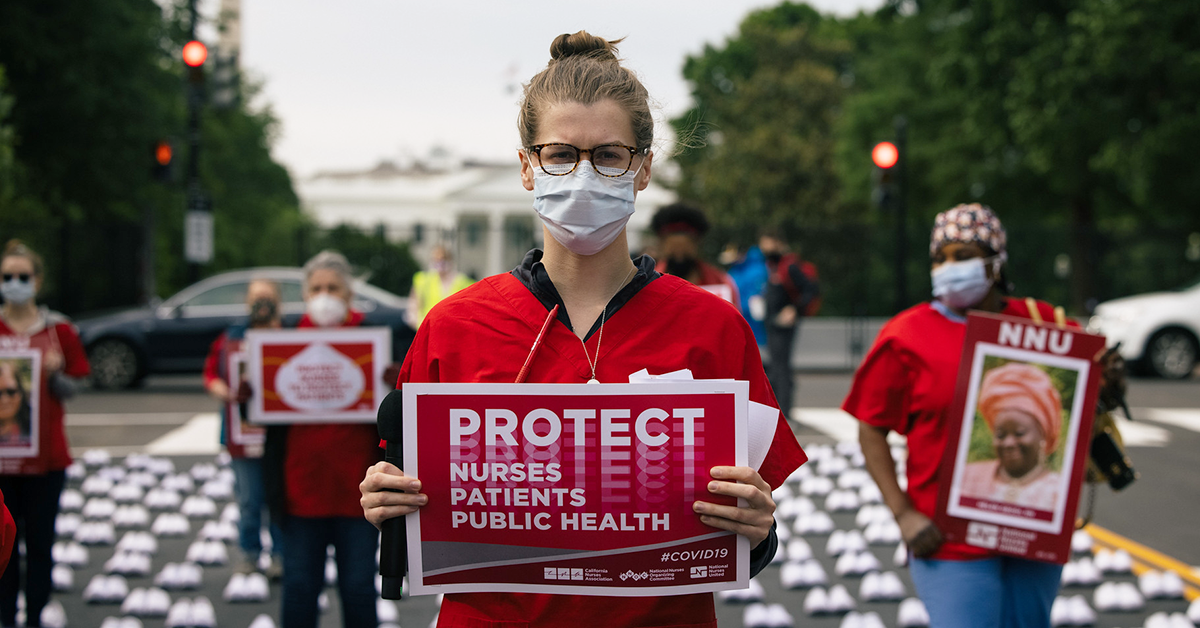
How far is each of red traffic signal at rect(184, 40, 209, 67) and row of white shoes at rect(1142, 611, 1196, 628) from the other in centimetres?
1373

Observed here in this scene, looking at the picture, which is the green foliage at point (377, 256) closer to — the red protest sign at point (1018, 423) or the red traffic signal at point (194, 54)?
the red traffic signal at point (194, 54)

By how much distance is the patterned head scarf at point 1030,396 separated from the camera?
3.68 meters

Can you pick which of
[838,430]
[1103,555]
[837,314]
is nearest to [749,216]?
[837,314]

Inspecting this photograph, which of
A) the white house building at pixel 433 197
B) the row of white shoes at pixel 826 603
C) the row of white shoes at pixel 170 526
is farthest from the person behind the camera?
the white house building at pixel 433 197

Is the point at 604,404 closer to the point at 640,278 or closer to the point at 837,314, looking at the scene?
the point at 640,278

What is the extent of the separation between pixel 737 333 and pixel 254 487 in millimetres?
4910

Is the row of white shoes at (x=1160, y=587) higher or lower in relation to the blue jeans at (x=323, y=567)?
lower

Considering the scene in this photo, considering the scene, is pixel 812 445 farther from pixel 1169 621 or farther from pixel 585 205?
pixel 585 205

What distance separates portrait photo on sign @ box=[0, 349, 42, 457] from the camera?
518 centimetres

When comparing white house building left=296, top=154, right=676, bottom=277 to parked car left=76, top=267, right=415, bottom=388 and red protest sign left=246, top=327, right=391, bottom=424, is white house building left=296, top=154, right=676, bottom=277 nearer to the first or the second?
parked car left=76, top=267, right=415, bottom=388

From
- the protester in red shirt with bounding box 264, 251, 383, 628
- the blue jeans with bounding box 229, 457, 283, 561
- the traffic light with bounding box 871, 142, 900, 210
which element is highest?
the traffic light with bounding box 871, 142, 900, 210

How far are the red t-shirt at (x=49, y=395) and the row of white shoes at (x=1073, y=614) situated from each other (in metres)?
5.02

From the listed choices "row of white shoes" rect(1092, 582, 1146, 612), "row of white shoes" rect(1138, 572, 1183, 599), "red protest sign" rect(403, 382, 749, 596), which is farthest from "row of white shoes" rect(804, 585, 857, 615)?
"red protest sign" rect(403, 382, 749, 596)

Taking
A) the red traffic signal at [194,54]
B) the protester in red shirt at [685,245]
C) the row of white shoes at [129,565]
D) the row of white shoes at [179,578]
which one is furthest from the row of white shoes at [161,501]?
the red traffic signal at [194,54]
